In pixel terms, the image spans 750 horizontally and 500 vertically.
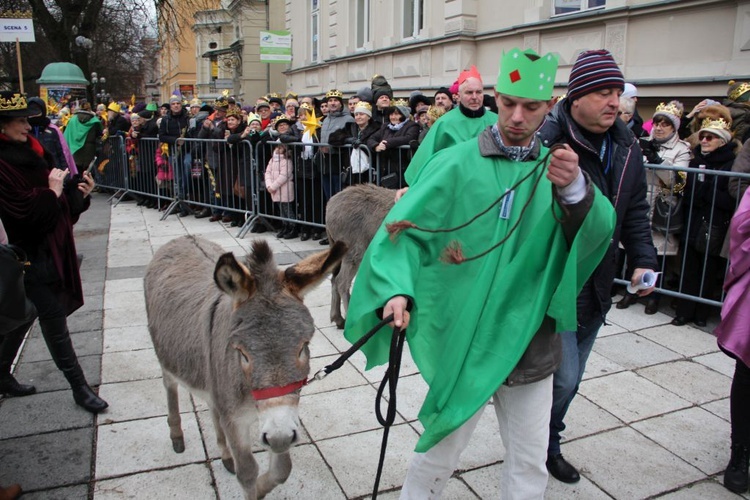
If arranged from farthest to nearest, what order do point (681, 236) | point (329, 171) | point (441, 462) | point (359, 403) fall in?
point (329, 171) < point (681, 236) < point (359, 403) < point (441, 462)

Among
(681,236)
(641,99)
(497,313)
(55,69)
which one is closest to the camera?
(497,313)

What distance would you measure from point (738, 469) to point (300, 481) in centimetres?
255

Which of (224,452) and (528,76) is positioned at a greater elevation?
(528,76)

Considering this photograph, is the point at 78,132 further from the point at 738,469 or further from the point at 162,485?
the point at 738,469

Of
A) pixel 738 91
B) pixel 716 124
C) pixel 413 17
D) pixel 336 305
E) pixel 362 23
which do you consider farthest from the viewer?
pixel 362 23

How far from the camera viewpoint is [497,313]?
2424 millimetres

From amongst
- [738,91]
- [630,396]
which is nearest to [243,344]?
[630,396]

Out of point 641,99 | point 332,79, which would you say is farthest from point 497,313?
point 332,79

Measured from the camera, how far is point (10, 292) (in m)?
2.96

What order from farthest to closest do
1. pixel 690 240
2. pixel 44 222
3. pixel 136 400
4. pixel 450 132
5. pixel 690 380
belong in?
pixel 690 240 < pixel 690 380 < pixel 136 400 < pixel 450 132 < pixel 44 222

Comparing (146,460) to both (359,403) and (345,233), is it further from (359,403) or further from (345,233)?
(345,233)

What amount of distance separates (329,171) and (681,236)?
16.7ft

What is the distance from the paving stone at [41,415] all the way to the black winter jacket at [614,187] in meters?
3.41

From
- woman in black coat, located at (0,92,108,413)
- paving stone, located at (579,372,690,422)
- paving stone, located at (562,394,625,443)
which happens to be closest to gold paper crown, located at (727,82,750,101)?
paving stone, located at (579,372,690,422)
